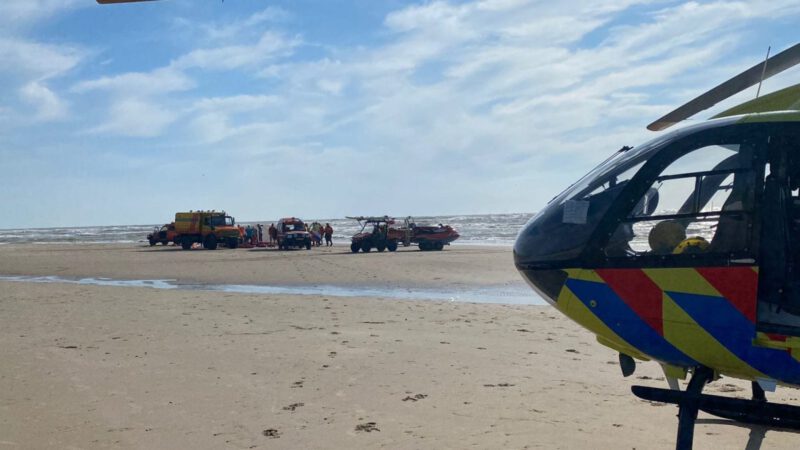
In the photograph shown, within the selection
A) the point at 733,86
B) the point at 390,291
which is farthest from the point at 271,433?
the point at 390,291

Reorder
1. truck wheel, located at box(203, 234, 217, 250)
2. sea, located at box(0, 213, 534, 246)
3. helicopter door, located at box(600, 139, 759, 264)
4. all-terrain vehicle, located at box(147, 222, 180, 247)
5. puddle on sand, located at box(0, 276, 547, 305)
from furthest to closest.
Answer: sea, located at box(0, 213, 534, 246), all-terrain vehicle, located at box(147, 222, 180, 247), truck wheel, located at box(203, 234, 217, 250), puddle on sand, located at box(0, 276, 547, 305), helicopter door, located at box(600, 139, 759, 264)

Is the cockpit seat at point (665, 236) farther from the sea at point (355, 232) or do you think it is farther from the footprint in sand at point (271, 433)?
the sea at point (355, 232)

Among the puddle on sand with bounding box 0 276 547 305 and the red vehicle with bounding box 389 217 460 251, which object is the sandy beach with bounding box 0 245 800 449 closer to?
the puddle on sand with bounding box 0 276 547 305

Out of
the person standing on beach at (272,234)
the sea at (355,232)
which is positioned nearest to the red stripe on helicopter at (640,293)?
the sea at (355,232)

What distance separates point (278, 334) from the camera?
30.6ft

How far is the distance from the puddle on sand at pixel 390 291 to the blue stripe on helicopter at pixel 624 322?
922 cm

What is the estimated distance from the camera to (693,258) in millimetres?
3488

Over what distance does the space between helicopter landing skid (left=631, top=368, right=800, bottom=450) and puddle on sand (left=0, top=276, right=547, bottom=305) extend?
920 cm

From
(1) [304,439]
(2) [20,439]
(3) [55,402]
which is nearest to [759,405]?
(1) [304,439]

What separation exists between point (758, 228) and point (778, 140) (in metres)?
0.46

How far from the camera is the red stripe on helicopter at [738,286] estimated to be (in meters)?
3.37

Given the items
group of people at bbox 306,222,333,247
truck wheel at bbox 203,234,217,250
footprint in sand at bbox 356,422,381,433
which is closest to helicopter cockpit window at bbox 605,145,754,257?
footprint in sand at bbox 356,422,381,433

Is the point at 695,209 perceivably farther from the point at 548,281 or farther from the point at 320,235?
the point at 320,235

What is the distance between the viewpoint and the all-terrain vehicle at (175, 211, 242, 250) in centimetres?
3975
